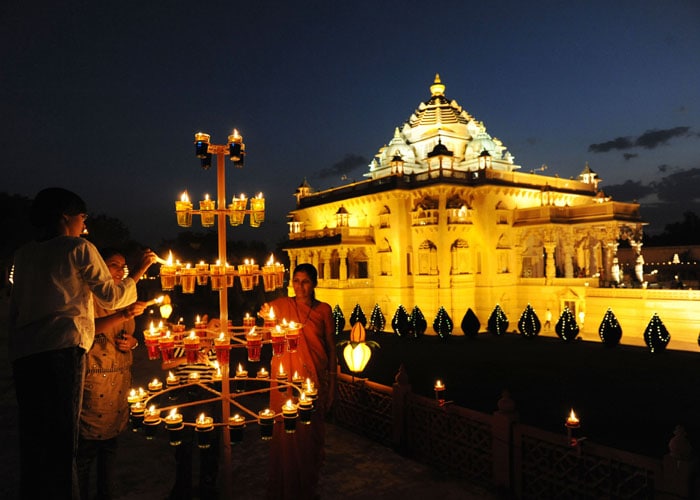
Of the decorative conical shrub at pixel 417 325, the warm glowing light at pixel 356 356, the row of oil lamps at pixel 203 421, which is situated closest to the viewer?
the row of oil lamps at pixel 203 421

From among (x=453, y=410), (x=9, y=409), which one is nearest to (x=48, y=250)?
(x=453, y=410)

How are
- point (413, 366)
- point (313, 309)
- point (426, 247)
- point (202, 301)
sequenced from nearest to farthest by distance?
Result: 1. point (313, 309)
2. point (202, 301)
3. point (413, 366)
4. point (426, 247)

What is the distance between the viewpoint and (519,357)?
746 inches

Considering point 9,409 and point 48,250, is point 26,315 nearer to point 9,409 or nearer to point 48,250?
point 48,250

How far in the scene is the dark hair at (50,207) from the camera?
133 inches

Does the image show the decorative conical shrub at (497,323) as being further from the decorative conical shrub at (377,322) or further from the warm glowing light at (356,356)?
the warm glowing light at (356,356)

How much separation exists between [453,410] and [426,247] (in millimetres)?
21462

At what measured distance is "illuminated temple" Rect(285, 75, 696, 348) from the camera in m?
27.6

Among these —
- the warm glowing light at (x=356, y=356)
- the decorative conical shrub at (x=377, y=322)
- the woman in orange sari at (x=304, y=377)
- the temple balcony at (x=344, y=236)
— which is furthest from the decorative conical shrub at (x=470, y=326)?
the woman in orange sari at (x=304, y=377)

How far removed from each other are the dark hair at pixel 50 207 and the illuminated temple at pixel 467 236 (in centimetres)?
2508

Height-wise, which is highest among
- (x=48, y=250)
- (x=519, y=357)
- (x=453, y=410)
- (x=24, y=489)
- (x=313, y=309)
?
(x=48, y=250)

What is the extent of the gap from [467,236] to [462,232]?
1.60 feet

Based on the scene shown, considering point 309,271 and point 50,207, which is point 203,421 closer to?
point 309,271

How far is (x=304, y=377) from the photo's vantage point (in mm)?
5551
